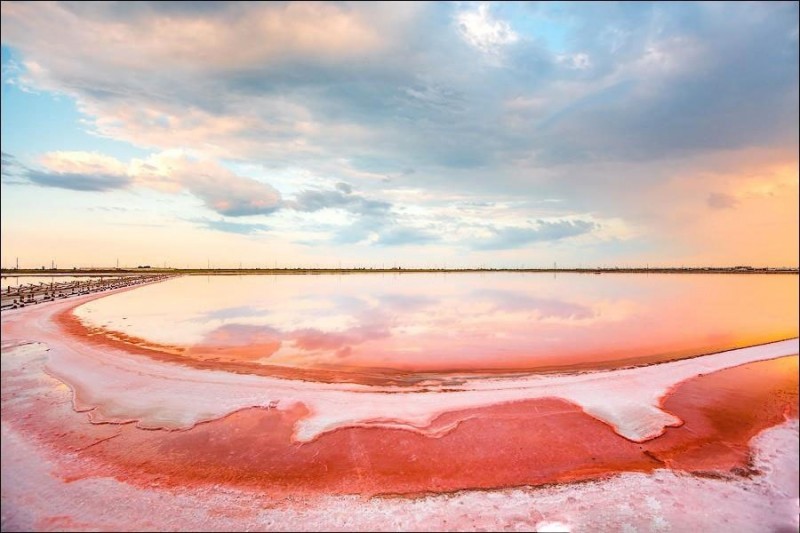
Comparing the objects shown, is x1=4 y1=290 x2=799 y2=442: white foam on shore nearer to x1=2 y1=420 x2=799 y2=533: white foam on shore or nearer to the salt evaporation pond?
the salt evaporation pond

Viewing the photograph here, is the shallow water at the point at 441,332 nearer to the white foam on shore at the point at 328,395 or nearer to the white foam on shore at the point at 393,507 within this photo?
the white foam on shore at the point at 328,395

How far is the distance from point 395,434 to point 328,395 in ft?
10.1

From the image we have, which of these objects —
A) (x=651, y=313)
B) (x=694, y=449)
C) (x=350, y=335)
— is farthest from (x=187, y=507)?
(x=651, y=313)

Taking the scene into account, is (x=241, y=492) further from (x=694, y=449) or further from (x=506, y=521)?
(x=694, y=449)

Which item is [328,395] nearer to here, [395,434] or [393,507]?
[395,434]

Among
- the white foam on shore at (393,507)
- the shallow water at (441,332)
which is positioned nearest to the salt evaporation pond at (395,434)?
the white foam on shore at (393,507)

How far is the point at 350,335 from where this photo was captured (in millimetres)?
20547

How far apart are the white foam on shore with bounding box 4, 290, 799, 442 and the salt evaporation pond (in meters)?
0.07

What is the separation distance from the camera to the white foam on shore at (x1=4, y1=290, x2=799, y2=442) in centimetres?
941

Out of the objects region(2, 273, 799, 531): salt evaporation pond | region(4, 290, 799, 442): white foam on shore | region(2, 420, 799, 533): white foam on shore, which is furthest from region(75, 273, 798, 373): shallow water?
region(2, 420, 799, 533): white foam on shore

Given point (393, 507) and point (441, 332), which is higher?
point (441, 332)

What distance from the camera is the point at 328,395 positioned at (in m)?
11.1

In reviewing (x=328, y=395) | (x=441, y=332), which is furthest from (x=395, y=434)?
(x=441, y=332)

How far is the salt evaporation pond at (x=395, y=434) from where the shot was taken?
6148 mm
